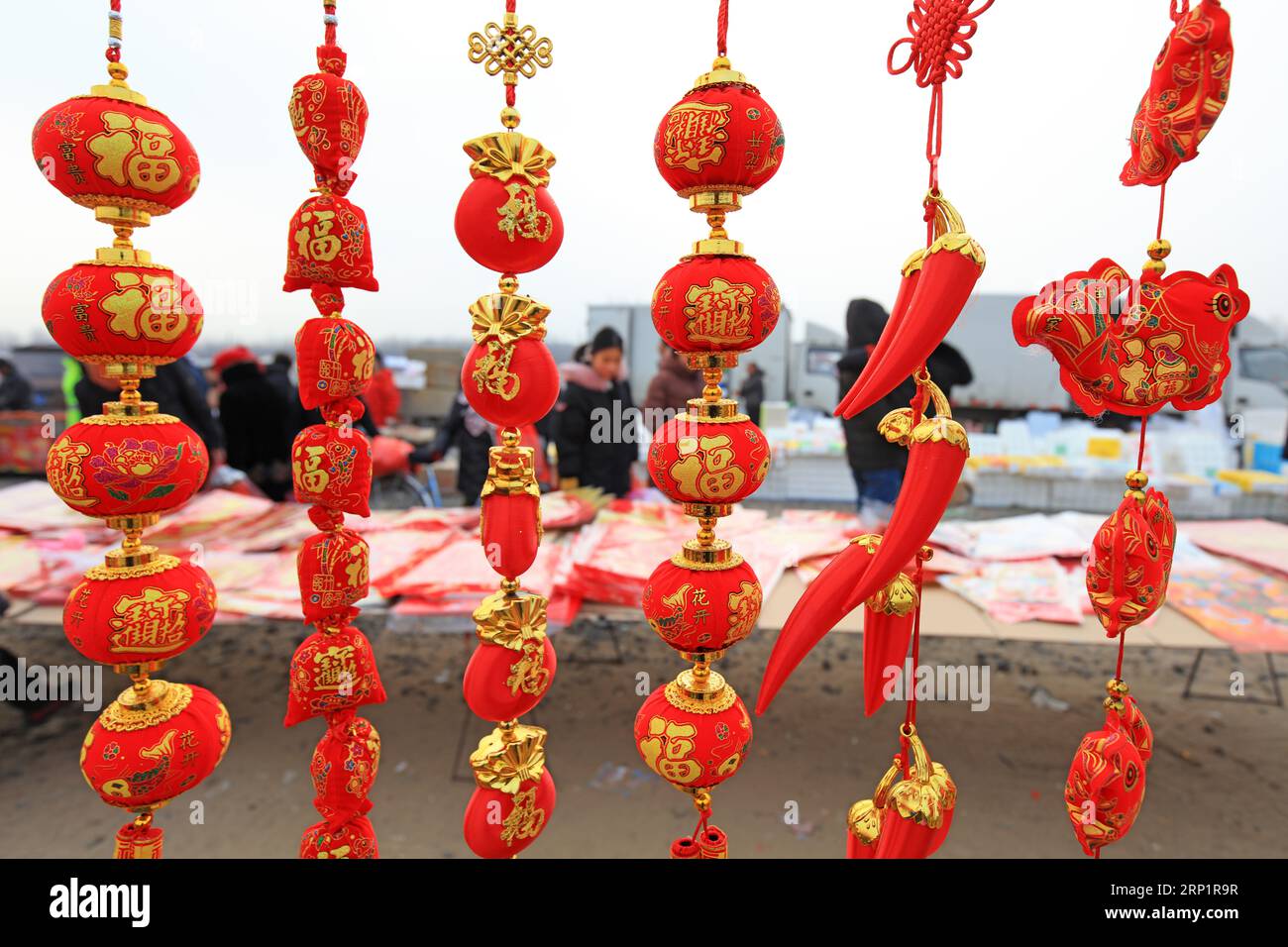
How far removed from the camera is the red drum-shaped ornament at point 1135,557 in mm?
823

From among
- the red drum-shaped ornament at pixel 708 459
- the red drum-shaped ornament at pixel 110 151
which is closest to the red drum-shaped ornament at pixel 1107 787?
the red drum-shaped ornament at pixel 708 459

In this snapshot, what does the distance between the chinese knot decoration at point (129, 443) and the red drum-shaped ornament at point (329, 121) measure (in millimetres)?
135

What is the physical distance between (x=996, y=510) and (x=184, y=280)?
292 inches

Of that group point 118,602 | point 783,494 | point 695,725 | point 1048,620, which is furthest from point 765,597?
point 783,494

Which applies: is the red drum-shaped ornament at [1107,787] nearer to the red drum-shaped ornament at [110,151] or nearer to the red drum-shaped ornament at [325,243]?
the red drum-shaped ornament at [325,243]

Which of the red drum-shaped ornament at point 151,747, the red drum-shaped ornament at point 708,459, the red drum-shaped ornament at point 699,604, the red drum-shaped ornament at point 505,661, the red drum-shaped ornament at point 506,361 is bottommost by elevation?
the red drum-shaped ornament at point 151,747

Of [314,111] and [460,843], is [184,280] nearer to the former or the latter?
[314,111]

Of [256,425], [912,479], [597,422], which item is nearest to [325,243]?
[912,479]

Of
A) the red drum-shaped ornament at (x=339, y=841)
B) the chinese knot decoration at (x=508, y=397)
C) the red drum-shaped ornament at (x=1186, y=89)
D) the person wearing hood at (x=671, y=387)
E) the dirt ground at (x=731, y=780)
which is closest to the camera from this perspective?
the red drum-shaped ornament at (x=1186, y=89)

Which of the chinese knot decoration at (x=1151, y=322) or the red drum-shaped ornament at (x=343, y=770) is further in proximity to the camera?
the red drum-shaped ornament at (x=343, y=770)

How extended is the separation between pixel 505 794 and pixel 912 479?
0.63 m

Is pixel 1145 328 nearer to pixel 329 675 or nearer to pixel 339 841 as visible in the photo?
pixel 329 675

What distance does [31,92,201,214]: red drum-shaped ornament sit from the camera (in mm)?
788
